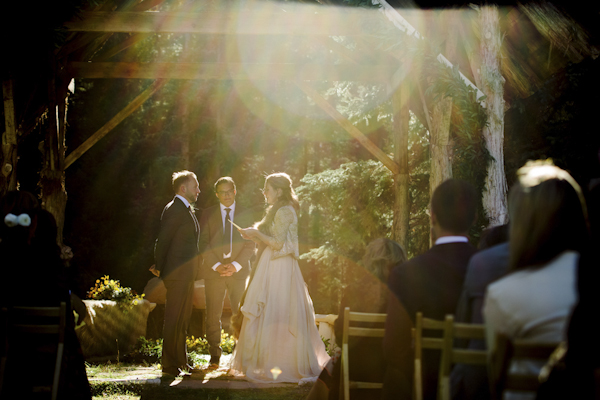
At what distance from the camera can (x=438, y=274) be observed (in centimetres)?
257

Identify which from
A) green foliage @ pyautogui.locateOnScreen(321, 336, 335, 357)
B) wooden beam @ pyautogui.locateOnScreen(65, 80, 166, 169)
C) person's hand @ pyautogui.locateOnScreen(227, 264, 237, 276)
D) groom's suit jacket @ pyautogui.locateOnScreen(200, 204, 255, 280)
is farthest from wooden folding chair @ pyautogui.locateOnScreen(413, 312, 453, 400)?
wooden beam @ pyautogui.locateOnScreen(65, 80, 166, 169)

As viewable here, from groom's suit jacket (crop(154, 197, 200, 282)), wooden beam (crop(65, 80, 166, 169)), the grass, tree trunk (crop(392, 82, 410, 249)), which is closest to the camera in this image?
the grass

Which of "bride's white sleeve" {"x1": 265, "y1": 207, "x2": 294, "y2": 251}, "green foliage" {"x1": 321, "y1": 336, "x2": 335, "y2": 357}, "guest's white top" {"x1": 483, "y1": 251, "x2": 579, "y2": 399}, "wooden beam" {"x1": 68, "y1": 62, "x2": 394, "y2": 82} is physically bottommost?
"green foliage" {"x1": 321, "y1": 336, "x2": 335, "y2": 357}

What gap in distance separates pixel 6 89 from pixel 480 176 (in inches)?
224

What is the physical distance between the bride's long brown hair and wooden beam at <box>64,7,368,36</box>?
7.71 ft

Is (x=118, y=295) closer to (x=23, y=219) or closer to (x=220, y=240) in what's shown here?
(x=220, y=240)

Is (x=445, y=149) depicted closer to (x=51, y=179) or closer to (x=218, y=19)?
(x=218, y=19)

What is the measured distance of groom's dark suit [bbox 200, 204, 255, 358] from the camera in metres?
6.11

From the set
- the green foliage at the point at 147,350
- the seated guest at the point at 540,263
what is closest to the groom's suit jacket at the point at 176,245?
the green foliage at the point at 147,350

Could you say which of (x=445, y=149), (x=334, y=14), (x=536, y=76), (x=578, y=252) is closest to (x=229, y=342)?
(x=445, y=149)

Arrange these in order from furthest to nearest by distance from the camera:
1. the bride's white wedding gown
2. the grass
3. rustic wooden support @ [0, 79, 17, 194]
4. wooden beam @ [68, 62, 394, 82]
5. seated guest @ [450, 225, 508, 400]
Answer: wooden beam @ [68, 62, 394, 82] < rustic wooden support @ [0, 79, 17, 194] < the bride's white wedding gown < the grass < seated guest @ [450, 225, 508, 400]

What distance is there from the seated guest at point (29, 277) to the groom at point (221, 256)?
2612 mm

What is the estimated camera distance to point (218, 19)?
6.89 metres

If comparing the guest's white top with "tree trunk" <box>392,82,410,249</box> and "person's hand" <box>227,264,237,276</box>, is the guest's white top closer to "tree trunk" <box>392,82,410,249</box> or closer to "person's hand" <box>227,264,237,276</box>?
"person's hand" <box>227,264,237,276</box>
